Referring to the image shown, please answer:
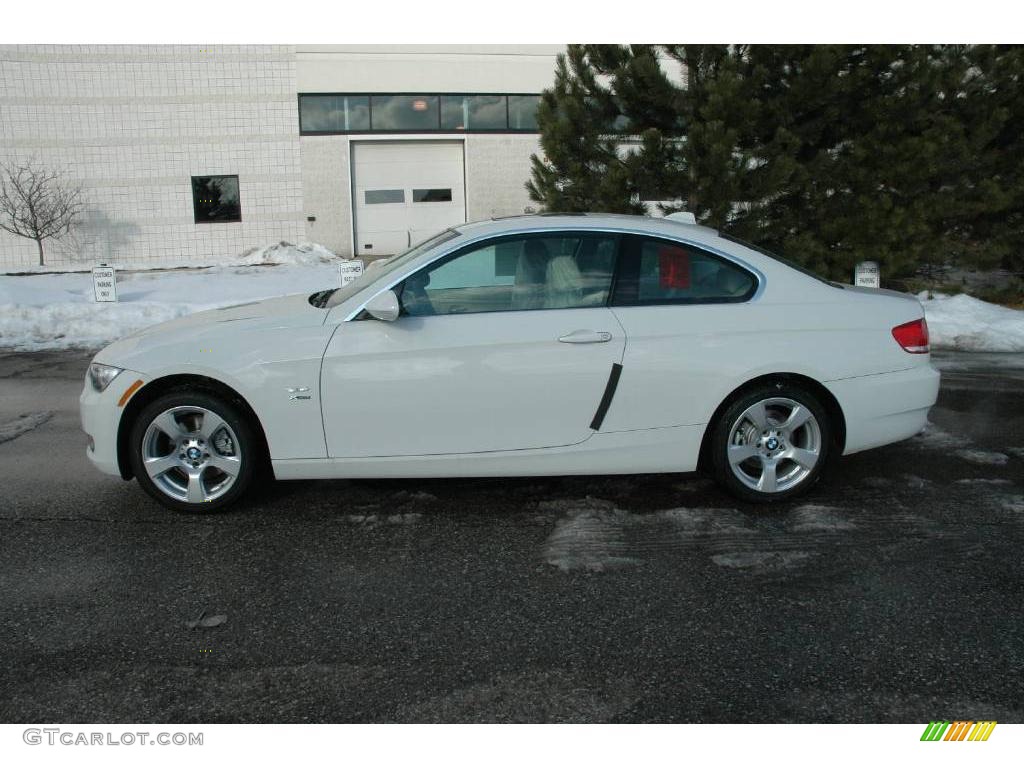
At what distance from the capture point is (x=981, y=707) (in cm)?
282

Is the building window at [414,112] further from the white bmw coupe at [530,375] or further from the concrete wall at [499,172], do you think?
the white bmw coupe at [530,375]

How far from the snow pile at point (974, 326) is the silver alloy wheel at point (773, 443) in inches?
237

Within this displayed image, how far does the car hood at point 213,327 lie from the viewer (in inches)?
179

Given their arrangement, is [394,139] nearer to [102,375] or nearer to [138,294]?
[138,294]

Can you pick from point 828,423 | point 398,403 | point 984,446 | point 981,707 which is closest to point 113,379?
point 398,403

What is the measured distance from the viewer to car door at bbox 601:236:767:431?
14.8 ft

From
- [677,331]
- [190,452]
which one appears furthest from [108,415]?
[677,331]

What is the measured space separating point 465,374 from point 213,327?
136 cm

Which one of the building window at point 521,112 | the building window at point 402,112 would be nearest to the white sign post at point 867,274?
the building window at point 521,112

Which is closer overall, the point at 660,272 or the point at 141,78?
the point at 660,272

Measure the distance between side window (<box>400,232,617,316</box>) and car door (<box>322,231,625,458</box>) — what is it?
0.04ft

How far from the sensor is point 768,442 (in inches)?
184

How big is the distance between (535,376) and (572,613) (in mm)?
1340

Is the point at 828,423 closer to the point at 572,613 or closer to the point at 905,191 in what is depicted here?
the point at 572,613
